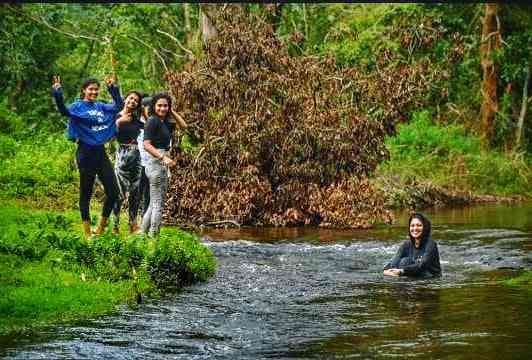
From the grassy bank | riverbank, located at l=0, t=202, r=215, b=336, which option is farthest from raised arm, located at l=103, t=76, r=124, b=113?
the grassy bank

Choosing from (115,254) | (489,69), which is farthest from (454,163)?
(115,254)

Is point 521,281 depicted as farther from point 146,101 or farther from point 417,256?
point 146,101

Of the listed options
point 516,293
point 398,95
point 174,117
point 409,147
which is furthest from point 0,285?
point 409,147

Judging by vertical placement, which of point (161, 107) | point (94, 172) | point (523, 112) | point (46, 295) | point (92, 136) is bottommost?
point (46, 295)

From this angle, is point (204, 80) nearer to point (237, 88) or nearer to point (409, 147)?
point (237, 88)

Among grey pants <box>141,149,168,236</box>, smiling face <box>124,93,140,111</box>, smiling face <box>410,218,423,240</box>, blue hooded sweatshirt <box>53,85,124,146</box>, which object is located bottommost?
smiling face <box>410,218,423,240</box>

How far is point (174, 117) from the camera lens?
46.5 feet

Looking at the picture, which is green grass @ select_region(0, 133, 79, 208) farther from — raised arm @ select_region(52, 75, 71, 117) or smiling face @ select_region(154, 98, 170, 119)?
raised arm @ select_region(52, 75, 71, 117)

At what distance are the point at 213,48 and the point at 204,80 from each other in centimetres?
74

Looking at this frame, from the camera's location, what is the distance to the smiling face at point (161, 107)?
13578 mm

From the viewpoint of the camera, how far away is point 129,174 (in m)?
15.0

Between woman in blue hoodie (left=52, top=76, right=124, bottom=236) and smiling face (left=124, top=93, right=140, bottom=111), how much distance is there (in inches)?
24.8

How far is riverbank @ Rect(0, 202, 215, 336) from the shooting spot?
32.6 feet

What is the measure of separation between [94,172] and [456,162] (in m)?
18.0
